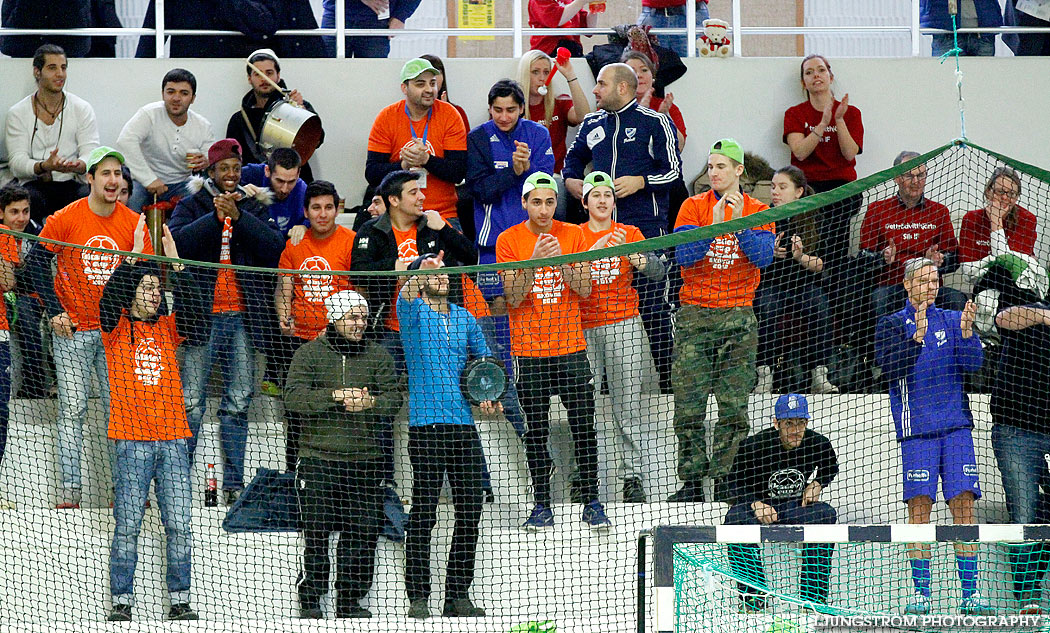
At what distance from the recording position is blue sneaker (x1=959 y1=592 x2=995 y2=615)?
490cm

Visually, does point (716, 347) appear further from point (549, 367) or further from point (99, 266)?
point (99, 266)

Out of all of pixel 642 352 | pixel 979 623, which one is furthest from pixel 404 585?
pixel 979 623

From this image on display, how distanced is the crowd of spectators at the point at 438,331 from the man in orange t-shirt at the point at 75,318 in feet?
0.04

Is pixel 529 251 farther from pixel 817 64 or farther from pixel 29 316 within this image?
pixel 817 64

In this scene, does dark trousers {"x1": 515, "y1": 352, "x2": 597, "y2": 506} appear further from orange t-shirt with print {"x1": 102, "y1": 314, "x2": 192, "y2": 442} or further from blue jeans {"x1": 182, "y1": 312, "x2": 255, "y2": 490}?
orange t-shirt with print {"x1": 102, "y1": 314, "x2": 192, "y2": 442}

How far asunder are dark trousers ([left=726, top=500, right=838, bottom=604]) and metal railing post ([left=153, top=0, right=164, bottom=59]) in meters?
4.83

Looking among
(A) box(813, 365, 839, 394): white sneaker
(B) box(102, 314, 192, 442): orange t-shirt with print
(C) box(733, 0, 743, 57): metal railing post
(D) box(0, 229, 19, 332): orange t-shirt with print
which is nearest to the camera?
(B) box(102, 314, 192, 442): orange t-shirt with print

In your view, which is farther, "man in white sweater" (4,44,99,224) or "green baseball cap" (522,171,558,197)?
"man in white sweater" (4,44,99,224)

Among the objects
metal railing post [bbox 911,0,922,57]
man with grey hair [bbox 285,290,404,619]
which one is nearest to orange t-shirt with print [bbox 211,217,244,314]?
man with grey hair [bbox 285,290,404,619]

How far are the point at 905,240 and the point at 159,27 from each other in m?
4.70

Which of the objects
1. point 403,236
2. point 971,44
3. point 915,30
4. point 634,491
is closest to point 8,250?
point 403,236

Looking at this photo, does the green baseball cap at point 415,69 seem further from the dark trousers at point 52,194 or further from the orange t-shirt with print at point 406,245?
the dark trousers at point 52,194

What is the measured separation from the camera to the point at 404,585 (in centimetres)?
546

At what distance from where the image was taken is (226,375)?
5523 mm
